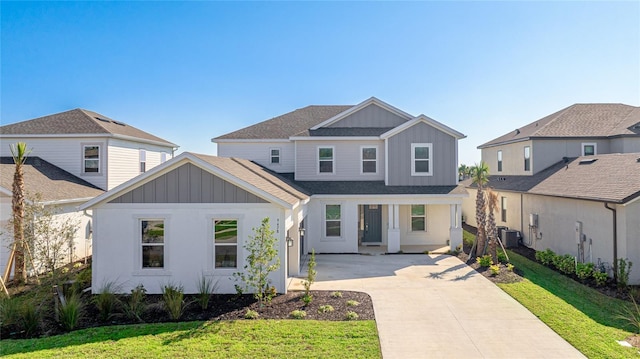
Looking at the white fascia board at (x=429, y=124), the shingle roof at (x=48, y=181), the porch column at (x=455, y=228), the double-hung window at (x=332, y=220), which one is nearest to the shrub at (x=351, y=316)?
the double-hung window at (x=332, y=220)

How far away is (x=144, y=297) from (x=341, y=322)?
5.95 m

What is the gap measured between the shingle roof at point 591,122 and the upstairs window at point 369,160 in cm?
932

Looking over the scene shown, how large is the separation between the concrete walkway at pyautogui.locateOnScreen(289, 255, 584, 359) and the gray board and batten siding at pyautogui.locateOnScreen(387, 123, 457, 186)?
4.49m

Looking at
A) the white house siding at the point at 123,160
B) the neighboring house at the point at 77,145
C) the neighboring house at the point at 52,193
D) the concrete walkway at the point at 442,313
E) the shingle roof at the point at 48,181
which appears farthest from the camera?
the white house siding at the point at 123,160

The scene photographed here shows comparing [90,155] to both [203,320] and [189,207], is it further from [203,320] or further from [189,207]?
[203,320]

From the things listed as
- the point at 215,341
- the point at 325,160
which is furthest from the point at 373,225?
the point at 215,341

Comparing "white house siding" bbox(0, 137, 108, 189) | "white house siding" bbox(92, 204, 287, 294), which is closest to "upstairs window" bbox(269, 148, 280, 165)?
"white house siding" bbox(0, 137, 108, 189)

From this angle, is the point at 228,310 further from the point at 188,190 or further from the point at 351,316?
the point at 188,190

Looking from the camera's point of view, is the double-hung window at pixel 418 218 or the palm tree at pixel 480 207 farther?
the double-hung window at pixel 418 218

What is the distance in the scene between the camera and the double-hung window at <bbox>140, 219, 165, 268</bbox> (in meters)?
10.6

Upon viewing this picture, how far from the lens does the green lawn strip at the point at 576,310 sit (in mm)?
7031

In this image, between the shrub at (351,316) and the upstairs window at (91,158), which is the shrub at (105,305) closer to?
the shrub at (351,316)

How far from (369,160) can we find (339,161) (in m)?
1.57

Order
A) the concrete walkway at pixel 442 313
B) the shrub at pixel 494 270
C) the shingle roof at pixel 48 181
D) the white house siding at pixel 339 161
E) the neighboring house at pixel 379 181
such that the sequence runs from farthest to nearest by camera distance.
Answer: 1. the white house siding at pixel 339 161
2. the neighboring house at pixel 379 181
3. the shingle roof at pixel 48 181
4. the shrub at pixel 494 270
5. the concrete walkway at pixel 442 313
